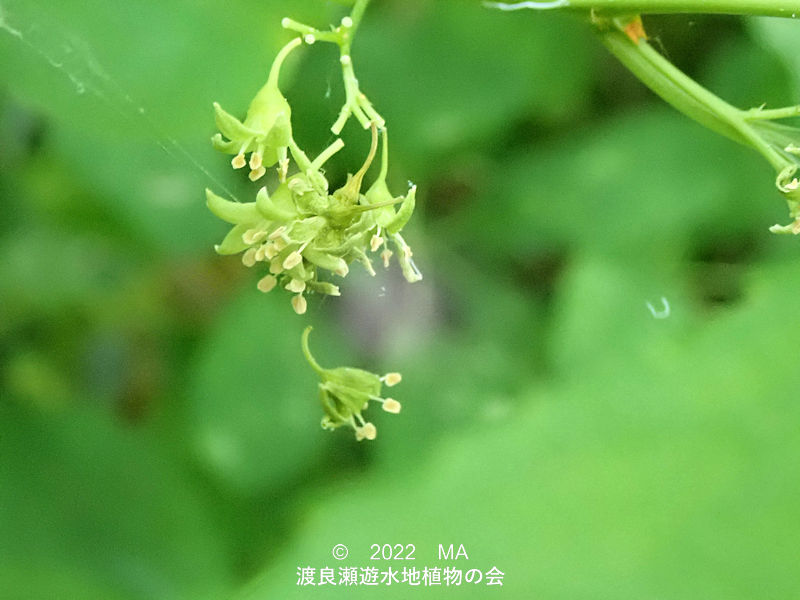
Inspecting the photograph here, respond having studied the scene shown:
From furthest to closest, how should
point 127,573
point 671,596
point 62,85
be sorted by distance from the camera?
A: point 127,573 < point 62,85 < point 671,596

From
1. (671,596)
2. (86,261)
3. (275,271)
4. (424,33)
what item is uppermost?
(424,33)

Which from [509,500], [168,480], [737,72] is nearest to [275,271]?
[509,500]

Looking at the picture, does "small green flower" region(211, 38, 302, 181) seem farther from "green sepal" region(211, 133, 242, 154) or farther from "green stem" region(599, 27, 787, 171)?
"green stem" region(599, 27, 787, 171)

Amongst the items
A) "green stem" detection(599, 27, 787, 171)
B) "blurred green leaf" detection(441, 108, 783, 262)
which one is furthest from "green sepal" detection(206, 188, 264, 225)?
"blurred green leaf" detection(441, 108, 783, 262)

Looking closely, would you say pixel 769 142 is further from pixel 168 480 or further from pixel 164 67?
pixel 168 480

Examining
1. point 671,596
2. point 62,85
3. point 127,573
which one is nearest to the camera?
point 671,596

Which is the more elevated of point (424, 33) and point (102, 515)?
point (424, 33)
